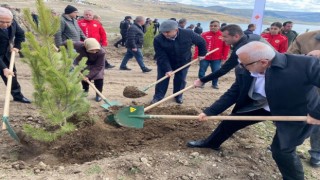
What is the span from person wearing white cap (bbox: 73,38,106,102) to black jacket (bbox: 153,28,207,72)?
1.01m

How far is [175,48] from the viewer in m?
5.36

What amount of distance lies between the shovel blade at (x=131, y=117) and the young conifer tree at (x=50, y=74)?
2.11 feet

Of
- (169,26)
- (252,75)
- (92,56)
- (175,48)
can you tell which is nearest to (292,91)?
(252,75)

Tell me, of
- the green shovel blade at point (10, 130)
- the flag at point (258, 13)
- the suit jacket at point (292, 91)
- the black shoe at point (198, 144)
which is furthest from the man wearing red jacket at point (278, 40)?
the green shovel blade at point (10, 130)

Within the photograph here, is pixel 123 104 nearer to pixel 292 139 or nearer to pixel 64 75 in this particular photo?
pixel 64 75

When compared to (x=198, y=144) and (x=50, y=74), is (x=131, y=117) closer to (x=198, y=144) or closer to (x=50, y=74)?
(x=198, y=144)

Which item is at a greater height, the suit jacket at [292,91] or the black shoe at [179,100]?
the suit jacket at [292,91]

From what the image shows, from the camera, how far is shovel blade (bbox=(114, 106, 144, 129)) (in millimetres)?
3867

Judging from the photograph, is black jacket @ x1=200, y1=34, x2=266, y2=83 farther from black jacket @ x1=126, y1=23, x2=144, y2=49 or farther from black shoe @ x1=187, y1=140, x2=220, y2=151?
black jacket @ x1=126, y1=23, x2=144, y2=49

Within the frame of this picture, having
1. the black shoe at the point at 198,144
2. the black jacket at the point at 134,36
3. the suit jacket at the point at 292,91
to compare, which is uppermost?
the suit jacket at the point at 292,91

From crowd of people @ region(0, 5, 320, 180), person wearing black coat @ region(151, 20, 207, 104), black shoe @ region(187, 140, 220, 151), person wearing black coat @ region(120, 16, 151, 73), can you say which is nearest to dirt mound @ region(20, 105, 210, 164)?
black shoe @ region(187, 140, 220, 151)

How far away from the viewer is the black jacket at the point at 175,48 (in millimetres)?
5340

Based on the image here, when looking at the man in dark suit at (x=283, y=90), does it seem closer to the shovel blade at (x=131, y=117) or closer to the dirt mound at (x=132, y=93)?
the shovel blade at (x=131, y=117)

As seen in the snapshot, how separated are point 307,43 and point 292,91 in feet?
4.81
